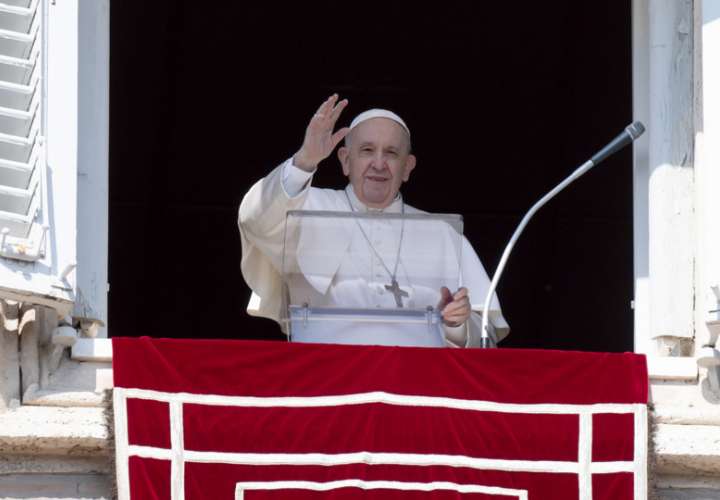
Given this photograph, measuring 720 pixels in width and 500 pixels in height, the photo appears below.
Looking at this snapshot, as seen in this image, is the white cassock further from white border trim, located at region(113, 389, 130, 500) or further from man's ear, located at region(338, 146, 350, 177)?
white border trim, located at region(113, 389, 130, 500)

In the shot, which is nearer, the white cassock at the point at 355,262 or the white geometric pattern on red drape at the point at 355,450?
the white geometric pattern on red drape at the point at 355,450

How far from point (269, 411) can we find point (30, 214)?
2.53ft

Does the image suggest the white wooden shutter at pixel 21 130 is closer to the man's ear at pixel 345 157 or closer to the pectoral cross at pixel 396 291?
the pectoral cross at pixel 396 291

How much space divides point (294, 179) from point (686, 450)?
1392mm

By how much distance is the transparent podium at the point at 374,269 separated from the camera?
21.9 feet

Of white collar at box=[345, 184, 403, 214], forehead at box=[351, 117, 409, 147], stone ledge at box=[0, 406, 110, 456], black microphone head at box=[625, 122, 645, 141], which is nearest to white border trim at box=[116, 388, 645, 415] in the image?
stone ledge at box=[0, 406, 110, 456]

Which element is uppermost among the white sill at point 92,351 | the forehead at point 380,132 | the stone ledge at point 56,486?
the forehead at point 380,132

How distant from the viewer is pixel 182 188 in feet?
34.6

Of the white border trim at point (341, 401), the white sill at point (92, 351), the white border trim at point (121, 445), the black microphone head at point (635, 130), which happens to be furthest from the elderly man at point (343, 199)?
the white border trim at point (121, 445)

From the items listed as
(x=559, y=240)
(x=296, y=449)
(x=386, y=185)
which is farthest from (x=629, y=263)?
(x=296, y=449)

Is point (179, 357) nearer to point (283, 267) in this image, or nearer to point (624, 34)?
point (283, 267)

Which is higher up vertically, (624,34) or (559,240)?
(624,34)

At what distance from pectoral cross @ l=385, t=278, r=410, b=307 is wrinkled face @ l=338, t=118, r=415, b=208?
74 centimetres

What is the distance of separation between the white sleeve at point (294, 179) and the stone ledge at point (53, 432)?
1.03 meters
